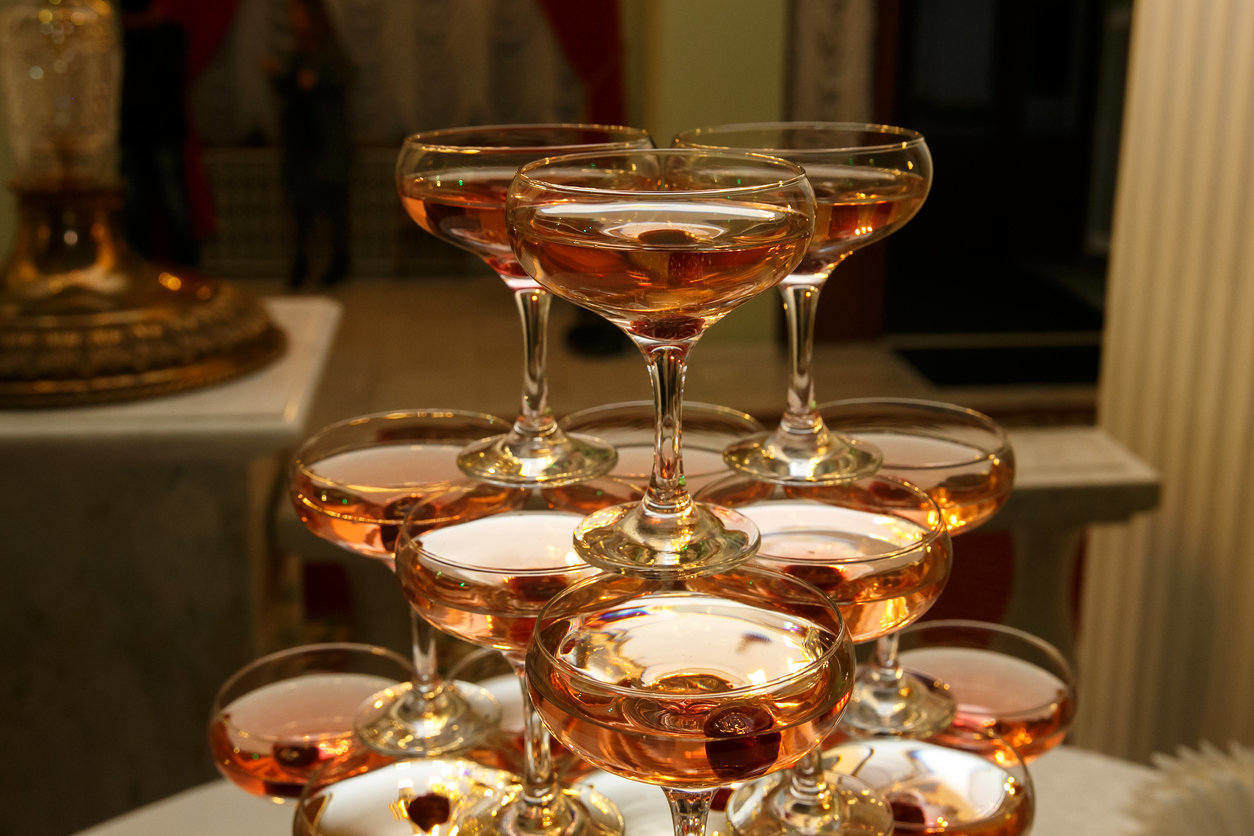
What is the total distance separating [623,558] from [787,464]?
19 cm

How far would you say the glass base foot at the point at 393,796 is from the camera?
0.72 m

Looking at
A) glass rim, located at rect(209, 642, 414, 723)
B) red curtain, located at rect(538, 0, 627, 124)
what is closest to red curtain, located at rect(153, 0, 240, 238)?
red curtain, located at rect(538, 0, 627, 124)

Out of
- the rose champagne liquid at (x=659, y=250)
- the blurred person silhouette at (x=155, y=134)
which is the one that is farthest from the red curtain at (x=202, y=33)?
the rose champagne liquid at (x=659, y=250)

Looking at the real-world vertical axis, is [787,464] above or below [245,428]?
above

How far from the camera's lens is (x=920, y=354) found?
16.3 feet

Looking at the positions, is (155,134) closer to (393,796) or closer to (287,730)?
(287,730)

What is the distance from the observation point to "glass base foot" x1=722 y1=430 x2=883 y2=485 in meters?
0.74

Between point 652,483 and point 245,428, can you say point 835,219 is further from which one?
point 245,428

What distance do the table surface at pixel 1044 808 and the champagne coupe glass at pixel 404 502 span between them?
10.9 inches

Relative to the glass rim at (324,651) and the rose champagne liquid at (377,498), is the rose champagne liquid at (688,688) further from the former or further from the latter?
the glass rim at (324,651)

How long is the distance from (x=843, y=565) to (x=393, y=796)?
11.6 inches

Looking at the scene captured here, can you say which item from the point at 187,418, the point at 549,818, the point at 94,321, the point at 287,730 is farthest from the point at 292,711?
the point at 94,321

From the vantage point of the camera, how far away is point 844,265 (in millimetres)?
4773

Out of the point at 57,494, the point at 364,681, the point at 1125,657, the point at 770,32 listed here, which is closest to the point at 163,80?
the point at 770,32
